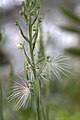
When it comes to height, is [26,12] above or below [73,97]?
above

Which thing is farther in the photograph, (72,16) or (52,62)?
(72,16)

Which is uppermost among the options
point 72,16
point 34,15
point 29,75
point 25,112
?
point 72,16

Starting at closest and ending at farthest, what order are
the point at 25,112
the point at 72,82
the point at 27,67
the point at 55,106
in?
the point at 27,67 < the point at 25,112 < the point at 55,106 < the point at 72,82

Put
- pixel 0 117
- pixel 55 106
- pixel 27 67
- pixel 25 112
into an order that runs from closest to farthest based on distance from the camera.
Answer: pixel 27 67 → pixel 0 117 → pixel 25 112 → pixel 55 106

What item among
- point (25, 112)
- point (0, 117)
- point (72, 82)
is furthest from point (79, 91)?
point (0, 117)

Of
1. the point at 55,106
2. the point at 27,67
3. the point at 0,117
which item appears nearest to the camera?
the point at 27,67

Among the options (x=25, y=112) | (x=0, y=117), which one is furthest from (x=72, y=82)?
(x=0, y=117)

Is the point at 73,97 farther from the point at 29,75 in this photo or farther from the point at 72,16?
the point at 29,75

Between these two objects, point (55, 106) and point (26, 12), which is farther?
point (55, 106)

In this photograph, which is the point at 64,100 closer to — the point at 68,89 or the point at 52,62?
the point at 68,89
